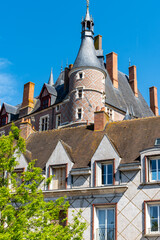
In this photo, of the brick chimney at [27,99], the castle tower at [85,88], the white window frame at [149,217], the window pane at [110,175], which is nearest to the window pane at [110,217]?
the window pane at [110,175]

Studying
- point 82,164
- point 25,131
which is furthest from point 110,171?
point 25,131

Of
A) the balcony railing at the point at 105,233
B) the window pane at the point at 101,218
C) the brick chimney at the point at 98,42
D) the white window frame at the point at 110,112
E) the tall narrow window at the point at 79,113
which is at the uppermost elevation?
the brick chimney at the point at 98,42

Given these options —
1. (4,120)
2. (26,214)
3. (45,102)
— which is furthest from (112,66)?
(26,214)

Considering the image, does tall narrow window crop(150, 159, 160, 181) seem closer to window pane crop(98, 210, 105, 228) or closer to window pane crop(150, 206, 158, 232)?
window pane crop(150, 206, 158, 232)

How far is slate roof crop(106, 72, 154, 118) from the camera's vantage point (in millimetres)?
37719

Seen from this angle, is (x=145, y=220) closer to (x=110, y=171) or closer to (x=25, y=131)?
(x=110, y=171)

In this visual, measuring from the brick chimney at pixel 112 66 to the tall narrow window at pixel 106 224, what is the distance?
84.5 ft

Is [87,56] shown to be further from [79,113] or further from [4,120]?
[4,120]

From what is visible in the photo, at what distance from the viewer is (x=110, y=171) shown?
16.2m

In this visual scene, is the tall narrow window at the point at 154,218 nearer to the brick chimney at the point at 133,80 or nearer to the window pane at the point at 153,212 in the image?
the window pane at the point at 153,212

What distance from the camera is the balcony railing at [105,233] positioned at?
591 inches

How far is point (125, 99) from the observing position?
4047cm

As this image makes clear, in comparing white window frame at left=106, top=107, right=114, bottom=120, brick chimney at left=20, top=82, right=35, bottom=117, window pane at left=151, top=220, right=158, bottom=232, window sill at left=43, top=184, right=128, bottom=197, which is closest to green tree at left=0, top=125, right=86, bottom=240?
window sill at left=43, top=184, right=128, bottom=197

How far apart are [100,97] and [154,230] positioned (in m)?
19.4
